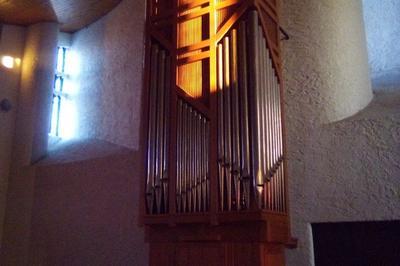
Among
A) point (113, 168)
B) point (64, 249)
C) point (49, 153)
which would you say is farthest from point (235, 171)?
point (49, 153)

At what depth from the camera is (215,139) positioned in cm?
339

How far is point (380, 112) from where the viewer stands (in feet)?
12.9

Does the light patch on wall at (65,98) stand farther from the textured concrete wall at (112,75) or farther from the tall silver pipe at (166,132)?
the tall silver pipe at (166,132)

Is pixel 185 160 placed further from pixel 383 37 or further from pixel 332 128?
pixel 383 37

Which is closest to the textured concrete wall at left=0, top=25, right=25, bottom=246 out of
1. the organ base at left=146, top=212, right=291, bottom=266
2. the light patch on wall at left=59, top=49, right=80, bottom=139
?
the light patch on wall at left=59, top=49, right=80, bottom=139

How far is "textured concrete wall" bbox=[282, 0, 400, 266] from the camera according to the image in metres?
3.64

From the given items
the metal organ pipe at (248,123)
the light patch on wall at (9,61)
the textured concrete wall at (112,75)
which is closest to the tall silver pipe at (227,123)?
the metal organ pipe at (248,123)

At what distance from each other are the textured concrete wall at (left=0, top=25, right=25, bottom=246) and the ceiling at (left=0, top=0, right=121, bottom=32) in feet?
0.69

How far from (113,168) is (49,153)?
1531 mm

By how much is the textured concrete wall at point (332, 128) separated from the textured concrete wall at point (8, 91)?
4305 millimetres

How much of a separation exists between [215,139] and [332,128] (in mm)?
1159

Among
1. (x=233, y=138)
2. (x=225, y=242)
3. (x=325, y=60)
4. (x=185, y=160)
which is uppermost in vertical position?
(x=325, y=60)

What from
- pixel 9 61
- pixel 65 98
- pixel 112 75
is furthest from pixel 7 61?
pixel 112 75

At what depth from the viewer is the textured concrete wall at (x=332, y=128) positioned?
3643 mm
